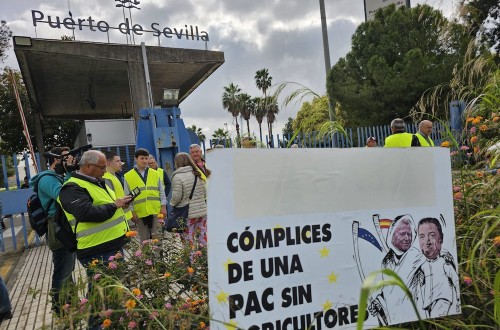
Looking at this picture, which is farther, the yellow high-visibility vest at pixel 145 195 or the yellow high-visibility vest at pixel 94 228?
the yellow high-visibility vest at pixel 145 195

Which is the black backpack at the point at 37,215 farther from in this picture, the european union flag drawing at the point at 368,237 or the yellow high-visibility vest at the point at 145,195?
the european union flag drawing at the point at 368,237

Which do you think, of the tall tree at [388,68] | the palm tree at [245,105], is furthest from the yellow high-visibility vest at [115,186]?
the palm tree at [245,105]

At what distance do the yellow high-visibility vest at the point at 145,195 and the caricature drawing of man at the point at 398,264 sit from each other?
11.8 feet

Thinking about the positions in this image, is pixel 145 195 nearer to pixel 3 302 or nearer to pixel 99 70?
pixel 3 302

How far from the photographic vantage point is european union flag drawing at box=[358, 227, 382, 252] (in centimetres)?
173

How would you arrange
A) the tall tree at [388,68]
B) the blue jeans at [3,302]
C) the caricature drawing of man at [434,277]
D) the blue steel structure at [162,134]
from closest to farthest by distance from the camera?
the caricature drawing of man at [434,277]
the blue jeans at [3,302]
the blue steel structure at [162,134]
the tall tree at [388,68]

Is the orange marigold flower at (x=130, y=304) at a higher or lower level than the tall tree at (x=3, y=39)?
lower

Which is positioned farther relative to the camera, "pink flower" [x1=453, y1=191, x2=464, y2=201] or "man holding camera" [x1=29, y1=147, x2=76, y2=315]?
"man holding camera" [x1=29, y1=147, x2=76, y2=315]

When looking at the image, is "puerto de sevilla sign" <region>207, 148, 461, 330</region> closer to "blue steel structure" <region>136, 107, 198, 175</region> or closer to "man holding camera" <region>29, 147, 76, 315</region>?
"man holding camera" <region>29, 147, 76, 315</region>

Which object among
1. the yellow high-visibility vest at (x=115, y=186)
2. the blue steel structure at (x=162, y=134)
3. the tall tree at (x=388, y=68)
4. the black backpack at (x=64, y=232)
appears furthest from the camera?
the tall tree at (x=388, y=68)

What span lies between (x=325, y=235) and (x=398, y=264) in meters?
0.40

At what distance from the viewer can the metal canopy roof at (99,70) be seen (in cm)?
1171

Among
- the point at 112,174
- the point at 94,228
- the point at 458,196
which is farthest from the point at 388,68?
the point at 94,228

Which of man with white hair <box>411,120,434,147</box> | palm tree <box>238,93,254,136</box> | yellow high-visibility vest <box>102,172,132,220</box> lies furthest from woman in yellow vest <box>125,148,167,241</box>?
palm tree <box>238,93,254,136</box>
